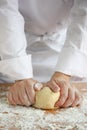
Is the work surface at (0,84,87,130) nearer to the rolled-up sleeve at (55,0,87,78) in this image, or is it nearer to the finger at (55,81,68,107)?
the finger at (55,81,68,107)

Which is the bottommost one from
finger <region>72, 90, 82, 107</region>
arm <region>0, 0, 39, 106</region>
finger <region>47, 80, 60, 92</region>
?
finger <region>72, 90, 82, 107</region>

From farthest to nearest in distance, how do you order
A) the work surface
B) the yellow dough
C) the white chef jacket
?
the white chef jacket
the yellow dough
the work surface

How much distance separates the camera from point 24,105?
101cm

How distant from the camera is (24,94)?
1.00m

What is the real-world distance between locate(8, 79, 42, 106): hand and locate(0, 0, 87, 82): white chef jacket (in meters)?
0.08

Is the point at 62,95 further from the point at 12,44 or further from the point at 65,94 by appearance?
the point at 12,44

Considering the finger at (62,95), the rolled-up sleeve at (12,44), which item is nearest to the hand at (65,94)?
the finger at (62,95)

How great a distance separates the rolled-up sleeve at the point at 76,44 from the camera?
1127 mm

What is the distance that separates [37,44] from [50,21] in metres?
0.11

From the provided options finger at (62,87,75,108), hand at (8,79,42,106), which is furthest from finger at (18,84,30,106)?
finger at (62,87,75,108)

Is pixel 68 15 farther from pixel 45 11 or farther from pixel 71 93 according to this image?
pixel 71 93

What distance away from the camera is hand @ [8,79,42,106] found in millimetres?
1002

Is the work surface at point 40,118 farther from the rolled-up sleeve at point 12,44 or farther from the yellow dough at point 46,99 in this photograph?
the rolled-up sleeve at point 12,44

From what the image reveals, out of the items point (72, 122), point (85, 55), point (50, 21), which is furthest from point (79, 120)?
point (50, 21)
